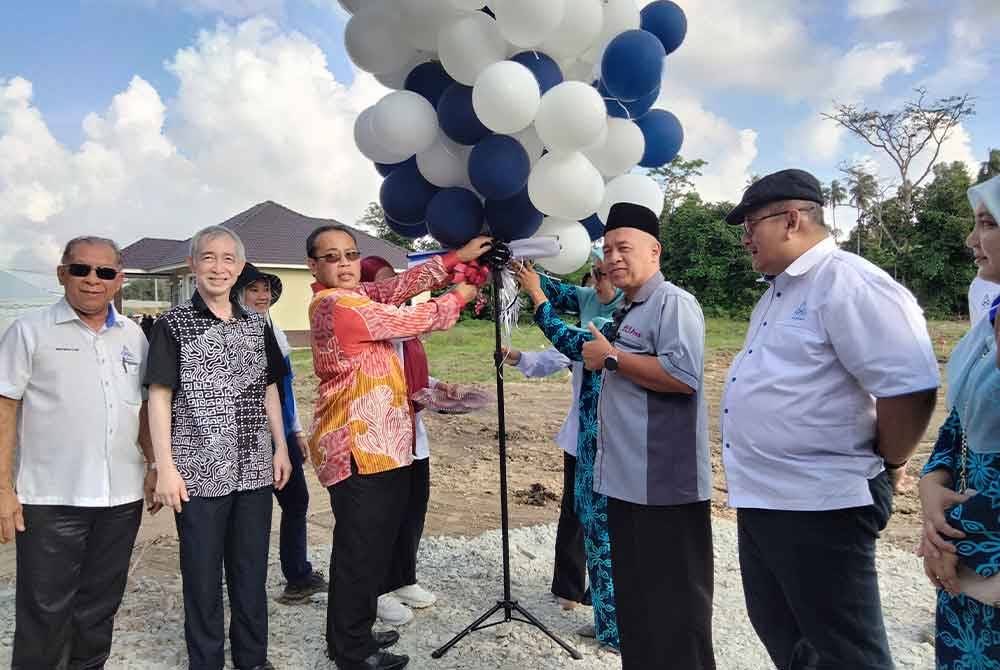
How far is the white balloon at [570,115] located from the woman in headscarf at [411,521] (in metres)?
1.35

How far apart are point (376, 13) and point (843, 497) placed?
301 centimetres

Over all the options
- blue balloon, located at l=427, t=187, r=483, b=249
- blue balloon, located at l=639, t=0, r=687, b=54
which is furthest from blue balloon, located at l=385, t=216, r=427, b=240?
blue balloon, located at l=639, t=0, r=687, b=54

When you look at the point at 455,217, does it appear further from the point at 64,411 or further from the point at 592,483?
the point at 64,411

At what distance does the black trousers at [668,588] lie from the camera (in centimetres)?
240

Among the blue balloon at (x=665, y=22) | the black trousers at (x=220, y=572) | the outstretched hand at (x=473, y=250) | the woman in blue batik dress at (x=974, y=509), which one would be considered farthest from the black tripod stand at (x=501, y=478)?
the woman in blue batik dress at (x=974, y=509)

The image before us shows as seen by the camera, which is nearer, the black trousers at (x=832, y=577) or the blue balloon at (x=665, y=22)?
the black trousers at (x=832, y=577)

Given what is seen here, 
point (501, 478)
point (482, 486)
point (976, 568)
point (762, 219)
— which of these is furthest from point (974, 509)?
point (482, 486)

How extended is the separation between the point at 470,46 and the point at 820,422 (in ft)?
7.11

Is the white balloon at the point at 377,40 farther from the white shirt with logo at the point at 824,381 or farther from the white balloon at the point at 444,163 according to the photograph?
the white shirt with logo at the point at 824,381

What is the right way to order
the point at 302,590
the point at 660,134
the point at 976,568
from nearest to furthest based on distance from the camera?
1. the point at 976,568
2. the point at 660,134
3. the point at 302,590

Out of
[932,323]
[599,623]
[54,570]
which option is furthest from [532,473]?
[932,323]

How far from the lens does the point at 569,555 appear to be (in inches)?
148

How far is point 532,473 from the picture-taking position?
6949 mm

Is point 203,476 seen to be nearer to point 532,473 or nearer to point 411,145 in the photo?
point 411,145
